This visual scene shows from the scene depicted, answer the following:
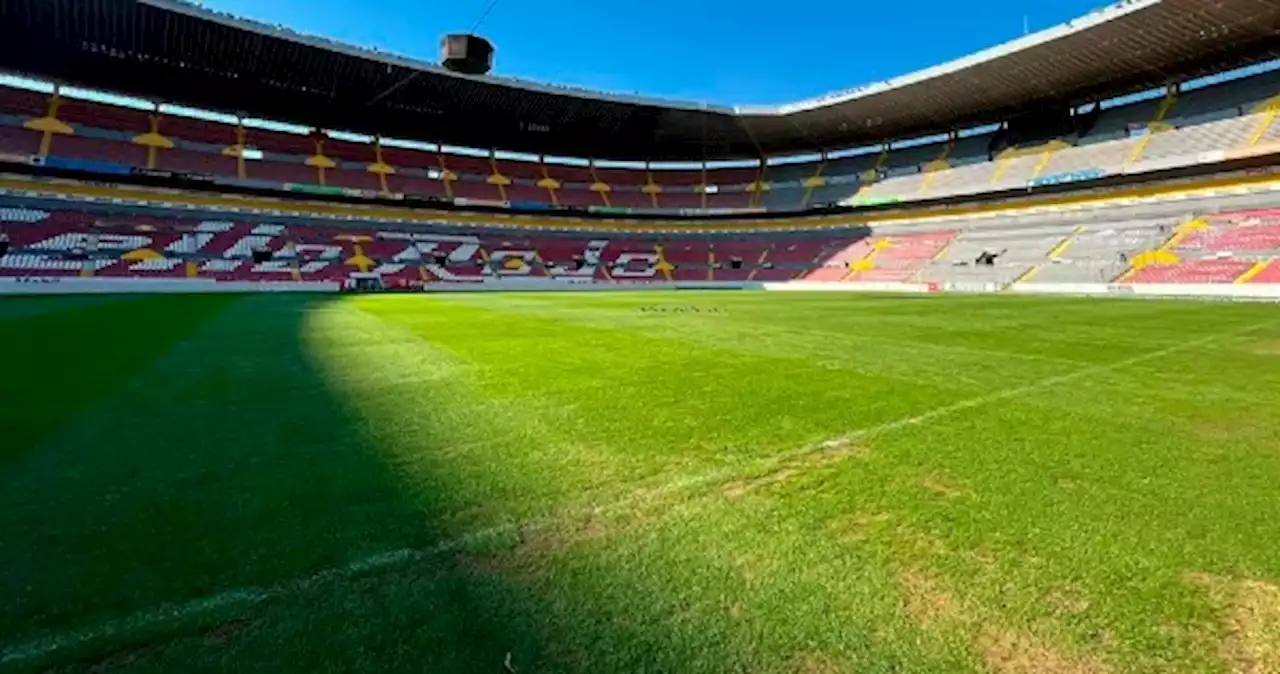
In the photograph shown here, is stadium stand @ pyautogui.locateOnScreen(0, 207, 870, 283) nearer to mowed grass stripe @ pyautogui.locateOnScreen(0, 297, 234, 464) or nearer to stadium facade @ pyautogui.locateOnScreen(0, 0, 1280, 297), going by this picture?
→ stadium facade @ pyautogui.locateOnScreen(0, 0, 1280, 297)

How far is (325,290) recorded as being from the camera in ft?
116

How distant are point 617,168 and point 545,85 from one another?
50.2ft

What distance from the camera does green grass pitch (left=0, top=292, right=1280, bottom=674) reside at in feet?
5.63

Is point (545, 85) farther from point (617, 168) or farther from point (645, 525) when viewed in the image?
point (645, 525)

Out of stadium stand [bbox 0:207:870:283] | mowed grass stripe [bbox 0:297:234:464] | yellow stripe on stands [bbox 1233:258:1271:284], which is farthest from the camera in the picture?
stadium stand [bbox 0:207:870:283]

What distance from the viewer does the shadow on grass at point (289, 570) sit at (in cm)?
168

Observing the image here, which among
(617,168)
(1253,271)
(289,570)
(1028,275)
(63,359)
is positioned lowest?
(63,359)

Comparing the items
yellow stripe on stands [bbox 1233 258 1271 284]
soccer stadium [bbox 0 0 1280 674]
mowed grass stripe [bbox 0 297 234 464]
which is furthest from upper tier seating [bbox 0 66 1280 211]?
mowed grass stripe [bbox 0 297 234 464]

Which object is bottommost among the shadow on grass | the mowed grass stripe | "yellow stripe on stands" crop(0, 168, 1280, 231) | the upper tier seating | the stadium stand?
the mowed grass stripe

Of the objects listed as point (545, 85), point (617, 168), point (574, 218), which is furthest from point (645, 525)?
point (617, 168)

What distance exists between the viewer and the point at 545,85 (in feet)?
126

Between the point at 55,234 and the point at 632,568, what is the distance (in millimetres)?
42238

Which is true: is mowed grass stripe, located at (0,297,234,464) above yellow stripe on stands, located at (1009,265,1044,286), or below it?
below

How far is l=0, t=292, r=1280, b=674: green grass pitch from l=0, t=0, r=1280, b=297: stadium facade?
2890cm
